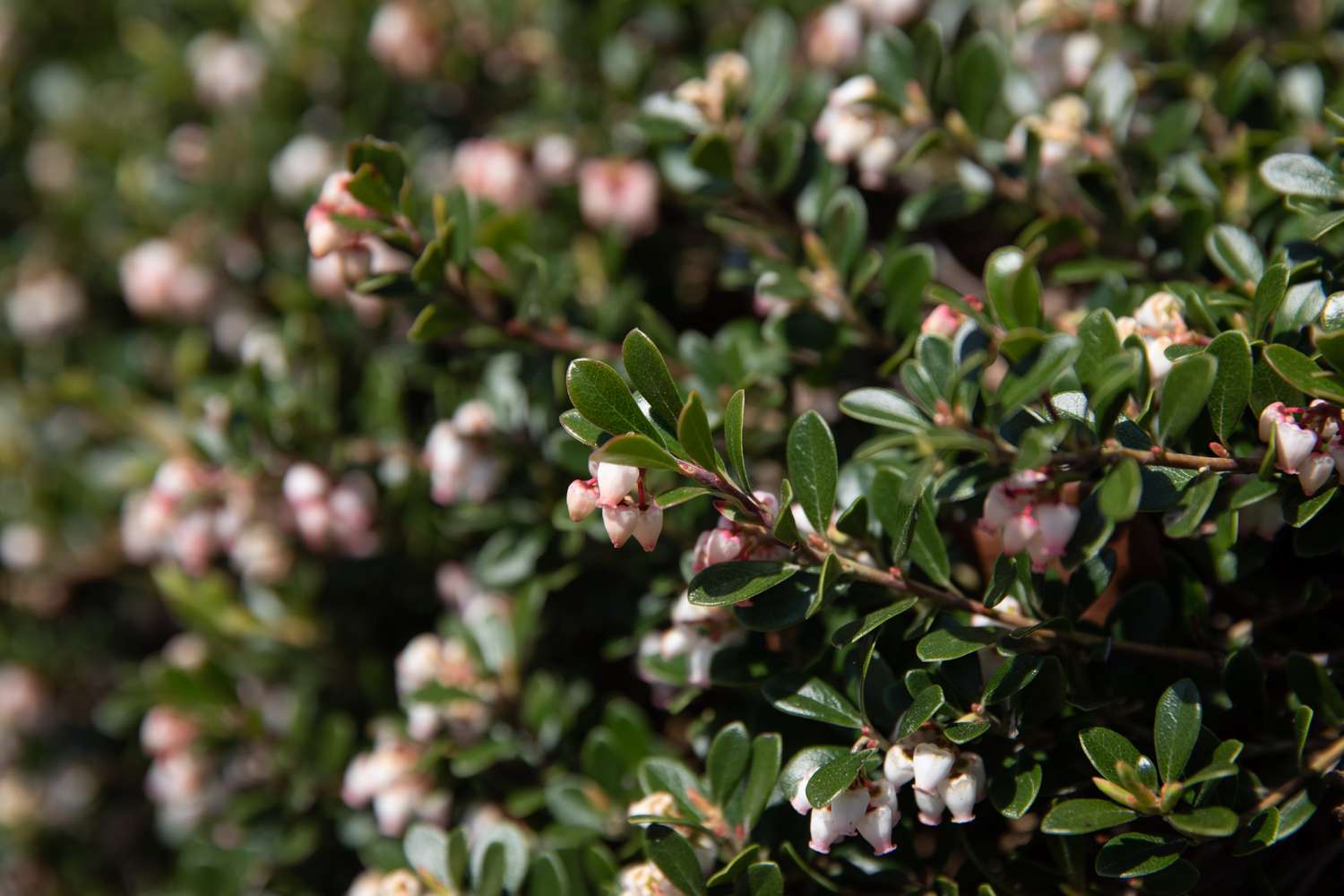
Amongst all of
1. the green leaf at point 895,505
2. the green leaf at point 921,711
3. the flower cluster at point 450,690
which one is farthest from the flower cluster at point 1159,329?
the flower cluster at point 450,690

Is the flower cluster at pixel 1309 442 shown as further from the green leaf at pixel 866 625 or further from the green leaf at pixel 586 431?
the green leaf at pixel 586 431

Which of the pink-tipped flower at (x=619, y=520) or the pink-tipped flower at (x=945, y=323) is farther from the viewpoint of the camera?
the pink-tipped flower at (x=945, y=323)

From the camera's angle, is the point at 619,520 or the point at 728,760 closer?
the point at 619,520

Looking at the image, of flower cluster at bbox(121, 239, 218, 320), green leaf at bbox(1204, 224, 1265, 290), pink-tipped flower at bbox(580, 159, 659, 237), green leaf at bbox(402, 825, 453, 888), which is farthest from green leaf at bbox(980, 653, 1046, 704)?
flower cluster at bbox(121, 239, 218, 320)

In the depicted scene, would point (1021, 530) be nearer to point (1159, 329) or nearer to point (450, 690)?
point (1159, 329)

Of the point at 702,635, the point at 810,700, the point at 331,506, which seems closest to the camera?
the point at 810,700

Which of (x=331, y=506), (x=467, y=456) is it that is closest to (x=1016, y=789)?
(x=467, y=456)

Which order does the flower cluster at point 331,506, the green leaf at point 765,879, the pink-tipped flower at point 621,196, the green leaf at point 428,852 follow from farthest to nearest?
the pink-tipped flower at point 621,196 < the flower cluster at point 331,506 < the green leaf at point 428,852 < the green leaf at point 765,879
